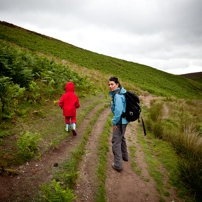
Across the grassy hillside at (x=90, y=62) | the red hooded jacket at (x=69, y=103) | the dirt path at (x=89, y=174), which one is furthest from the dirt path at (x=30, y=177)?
the grassy hillside at (x=90, y=62)

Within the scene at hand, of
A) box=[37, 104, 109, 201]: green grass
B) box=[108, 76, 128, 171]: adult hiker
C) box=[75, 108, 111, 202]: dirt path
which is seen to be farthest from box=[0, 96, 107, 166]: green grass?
box=[108, 76, 128, 171]: adult hiker

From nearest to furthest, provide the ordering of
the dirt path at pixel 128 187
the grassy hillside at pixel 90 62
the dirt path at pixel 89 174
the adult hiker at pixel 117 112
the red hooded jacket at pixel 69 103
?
the dirt path at pixel 89 174, the dirt path at pixel 128 187, the adult hiker at pixel 117 112, the red hooded jacket at pixel 69 103, the grassy hillside at pixel 90 62

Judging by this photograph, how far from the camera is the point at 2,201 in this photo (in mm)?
2213

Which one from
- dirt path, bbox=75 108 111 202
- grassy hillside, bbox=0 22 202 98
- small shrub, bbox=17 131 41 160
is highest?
grassy hillside, bbox=0 22 202 98

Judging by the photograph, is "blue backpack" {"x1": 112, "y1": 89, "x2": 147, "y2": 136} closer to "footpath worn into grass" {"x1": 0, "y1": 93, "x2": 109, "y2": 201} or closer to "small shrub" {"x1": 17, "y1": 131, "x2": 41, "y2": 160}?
"footpath worn into grass" {"x1": 0, "y1": 93, "x2": 109, "y2": 201}

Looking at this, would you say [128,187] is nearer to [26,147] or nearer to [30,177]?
[30,177]

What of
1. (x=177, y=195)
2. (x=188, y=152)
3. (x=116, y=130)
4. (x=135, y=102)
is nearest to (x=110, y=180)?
(x=116, y=130)

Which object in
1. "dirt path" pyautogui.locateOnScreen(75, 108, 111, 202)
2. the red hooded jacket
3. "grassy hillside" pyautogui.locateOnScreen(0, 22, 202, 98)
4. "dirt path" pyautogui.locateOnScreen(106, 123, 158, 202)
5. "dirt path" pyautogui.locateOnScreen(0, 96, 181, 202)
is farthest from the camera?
"grassy hillside" pyautogui.locateOnScreen(0, 22, 202, 98)

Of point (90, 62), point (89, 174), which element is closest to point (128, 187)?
point (89, 174)

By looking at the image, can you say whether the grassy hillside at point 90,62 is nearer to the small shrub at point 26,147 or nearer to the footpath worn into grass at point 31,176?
the footpath worn into grass at point 31,176

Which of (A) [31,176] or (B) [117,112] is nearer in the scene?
(A) [31,176]

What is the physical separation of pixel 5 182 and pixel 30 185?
476 mm

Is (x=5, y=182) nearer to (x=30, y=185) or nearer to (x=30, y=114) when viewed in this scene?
(x=30, y=185)

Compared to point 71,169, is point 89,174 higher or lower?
lower
